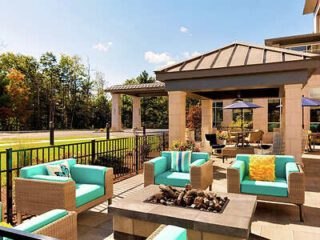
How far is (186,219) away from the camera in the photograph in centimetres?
278

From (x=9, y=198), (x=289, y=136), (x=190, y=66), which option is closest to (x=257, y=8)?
(x=190, y=66)

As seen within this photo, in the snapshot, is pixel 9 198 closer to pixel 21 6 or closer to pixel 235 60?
pixel 235 60

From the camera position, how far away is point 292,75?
277 inches

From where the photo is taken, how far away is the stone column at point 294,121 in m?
6.98

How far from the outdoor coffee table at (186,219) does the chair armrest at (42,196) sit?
702 mm

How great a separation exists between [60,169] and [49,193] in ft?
2.48

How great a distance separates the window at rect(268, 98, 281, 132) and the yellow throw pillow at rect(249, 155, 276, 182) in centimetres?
1317

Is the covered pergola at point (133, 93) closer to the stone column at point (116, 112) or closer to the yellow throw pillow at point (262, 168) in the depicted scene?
the stone column at point (116, 112)

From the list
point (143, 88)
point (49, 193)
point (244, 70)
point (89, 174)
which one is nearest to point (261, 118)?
point (143, 88)

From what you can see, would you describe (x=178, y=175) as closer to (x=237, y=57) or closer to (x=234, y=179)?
(x=234, y=179)

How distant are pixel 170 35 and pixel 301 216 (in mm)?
19976

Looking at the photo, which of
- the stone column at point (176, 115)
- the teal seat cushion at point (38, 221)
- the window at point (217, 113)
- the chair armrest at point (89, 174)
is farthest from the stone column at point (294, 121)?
the window at point (217, 113)

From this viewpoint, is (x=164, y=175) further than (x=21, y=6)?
No

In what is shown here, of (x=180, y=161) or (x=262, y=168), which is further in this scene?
(x=180, y=161)
